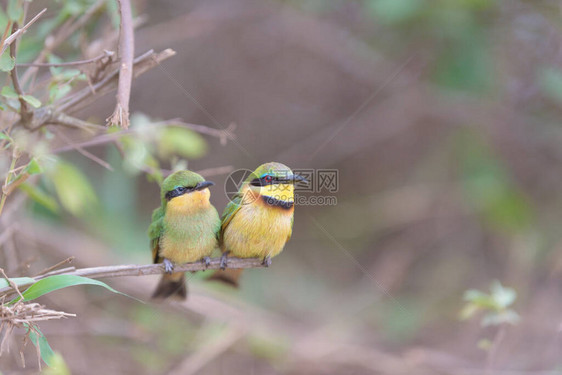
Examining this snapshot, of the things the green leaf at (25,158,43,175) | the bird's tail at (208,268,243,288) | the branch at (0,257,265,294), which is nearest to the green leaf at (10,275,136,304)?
the branch at (0,257,265,294)

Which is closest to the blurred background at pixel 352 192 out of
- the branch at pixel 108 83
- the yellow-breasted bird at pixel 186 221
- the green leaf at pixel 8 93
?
the yellow-breasted bird at pixel 186 221

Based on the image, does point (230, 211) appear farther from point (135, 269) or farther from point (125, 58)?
point (125, 58)

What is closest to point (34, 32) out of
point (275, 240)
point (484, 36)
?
point (275, 240)

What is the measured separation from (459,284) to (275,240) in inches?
144

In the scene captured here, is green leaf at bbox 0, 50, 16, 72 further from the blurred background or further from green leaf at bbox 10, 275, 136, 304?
the blurred background

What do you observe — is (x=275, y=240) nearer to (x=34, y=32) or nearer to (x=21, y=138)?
(x=21, y=138)

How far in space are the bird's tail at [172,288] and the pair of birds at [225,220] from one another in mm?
332

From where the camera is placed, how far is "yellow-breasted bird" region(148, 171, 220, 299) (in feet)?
8.52

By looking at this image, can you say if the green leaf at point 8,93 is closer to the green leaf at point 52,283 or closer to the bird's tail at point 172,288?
the green leaf at point 52,283

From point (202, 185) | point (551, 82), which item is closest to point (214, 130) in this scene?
point (202, 185)

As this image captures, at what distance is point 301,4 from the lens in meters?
5.49

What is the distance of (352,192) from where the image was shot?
21.0 feet

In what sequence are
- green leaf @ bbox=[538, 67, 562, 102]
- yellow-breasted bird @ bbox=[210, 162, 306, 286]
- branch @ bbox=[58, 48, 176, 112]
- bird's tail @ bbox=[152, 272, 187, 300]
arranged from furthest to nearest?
green leaf @ bbox=[538, 67, 562, 102], bird's tail @ bbox=[152, 272, 187, 300], yellow-breasted bird @ bbox=[210, 162, 306, 286], branch @ bbox=[58, 48, 176, 112]

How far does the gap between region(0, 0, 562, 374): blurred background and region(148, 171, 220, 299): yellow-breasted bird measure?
1.04m
